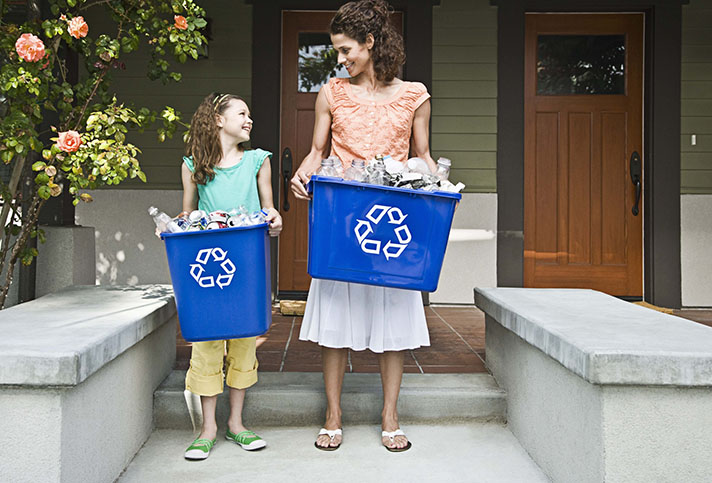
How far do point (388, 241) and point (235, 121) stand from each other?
82 centimetres

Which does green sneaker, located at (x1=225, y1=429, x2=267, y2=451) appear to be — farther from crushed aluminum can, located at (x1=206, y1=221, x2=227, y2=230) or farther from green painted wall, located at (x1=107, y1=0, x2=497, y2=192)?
green painted wall, located at (x1=107, y1=0, x2=497, y2=192)

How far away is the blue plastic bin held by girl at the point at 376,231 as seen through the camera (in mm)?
2104

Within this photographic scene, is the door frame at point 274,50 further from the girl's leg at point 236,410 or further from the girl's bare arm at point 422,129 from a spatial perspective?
the girl's bare arm at point 422,129

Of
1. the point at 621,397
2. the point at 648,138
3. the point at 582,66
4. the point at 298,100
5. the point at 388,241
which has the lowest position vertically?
the point at 621,397

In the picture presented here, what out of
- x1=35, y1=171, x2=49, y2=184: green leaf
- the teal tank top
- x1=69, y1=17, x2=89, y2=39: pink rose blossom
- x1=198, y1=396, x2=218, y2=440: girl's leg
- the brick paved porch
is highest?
x1=69, y1=17, x2=89, y2=39: pink rose blossom

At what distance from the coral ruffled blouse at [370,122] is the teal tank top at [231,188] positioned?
0.31 meters

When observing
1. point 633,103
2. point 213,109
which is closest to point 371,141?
point 213,109

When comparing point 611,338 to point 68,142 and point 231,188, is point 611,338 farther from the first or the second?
point 68,142

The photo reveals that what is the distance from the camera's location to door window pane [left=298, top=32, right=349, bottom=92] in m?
5.32

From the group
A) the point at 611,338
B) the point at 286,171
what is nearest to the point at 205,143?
the point at 611,338

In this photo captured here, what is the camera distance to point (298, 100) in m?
5.30

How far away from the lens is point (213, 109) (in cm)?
248

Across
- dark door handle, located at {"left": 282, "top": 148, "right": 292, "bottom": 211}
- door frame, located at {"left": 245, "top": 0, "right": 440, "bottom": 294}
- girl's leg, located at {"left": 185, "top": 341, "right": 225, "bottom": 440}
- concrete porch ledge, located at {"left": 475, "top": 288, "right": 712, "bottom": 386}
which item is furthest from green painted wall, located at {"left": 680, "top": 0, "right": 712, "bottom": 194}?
girl's leg, located at {"left": 185, "top": 341, "right": 225, "bottom": 440}

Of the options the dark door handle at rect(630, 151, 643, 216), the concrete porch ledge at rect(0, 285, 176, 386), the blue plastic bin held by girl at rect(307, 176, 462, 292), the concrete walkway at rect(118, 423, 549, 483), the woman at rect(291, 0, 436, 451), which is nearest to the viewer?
the concrete porch ledge at rect(0, 285, 176, 386)
